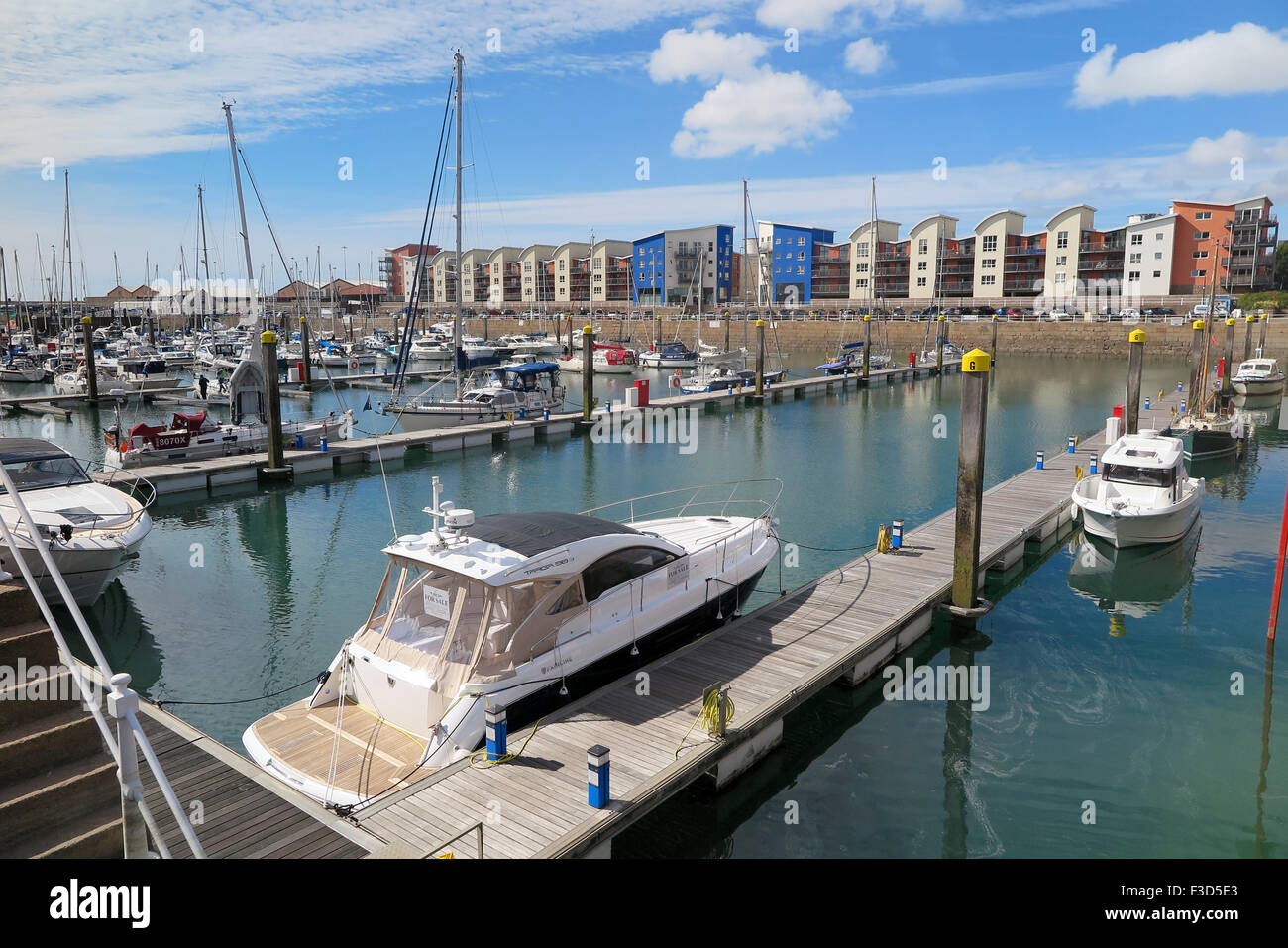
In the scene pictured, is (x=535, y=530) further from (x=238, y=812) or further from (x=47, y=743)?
(x=47, y=743)

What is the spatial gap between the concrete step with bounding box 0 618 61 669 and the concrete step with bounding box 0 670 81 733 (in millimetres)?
150

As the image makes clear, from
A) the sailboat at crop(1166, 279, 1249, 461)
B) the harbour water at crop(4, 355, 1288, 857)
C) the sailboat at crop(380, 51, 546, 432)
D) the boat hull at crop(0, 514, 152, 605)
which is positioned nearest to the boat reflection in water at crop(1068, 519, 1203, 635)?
the harbour water at crop(4, 355, 1288, 857)

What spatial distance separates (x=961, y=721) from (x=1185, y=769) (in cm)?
308

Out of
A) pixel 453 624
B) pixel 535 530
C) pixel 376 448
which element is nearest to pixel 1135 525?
pixel 535 530

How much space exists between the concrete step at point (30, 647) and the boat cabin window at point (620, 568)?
7673 millimetres

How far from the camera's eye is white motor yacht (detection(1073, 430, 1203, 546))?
2192 cm

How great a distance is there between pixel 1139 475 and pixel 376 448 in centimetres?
2726

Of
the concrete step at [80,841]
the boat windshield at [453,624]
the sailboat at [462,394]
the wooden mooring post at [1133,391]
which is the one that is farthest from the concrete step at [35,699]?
the sailboat at [462,394]

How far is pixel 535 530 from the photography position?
12.8m
